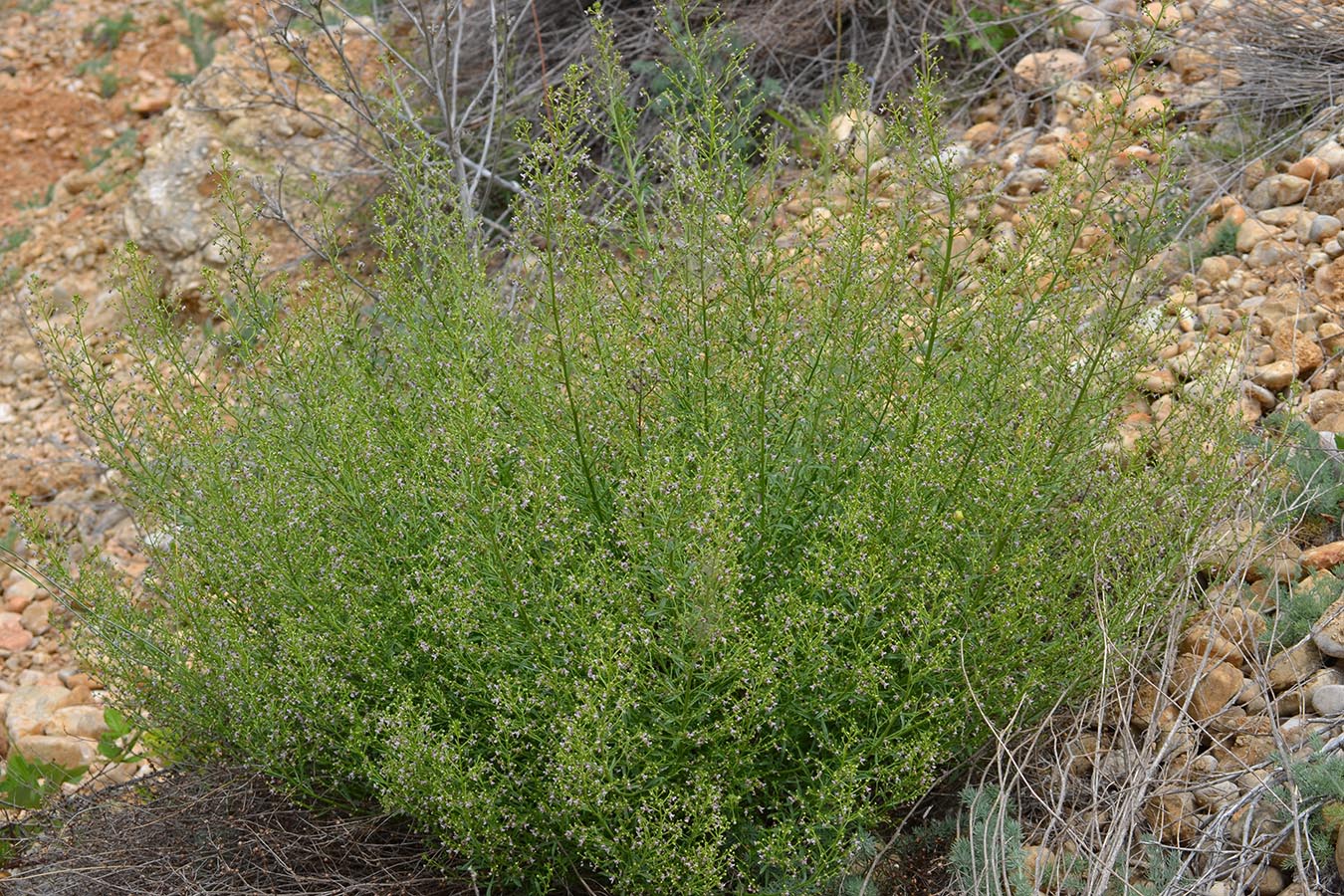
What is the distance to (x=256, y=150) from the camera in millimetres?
7133

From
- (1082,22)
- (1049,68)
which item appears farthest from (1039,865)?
(1082,22)

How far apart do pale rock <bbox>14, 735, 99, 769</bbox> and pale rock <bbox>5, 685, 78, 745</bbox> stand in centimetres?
8

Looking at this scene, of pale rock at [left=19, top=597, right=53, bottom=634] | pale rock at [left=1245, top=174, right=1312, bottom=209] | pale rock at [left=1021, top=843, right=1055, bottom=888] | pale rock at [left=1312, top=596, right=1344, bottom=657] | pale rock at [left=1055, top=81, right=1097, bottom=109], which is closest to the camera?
pale rock at [left=1021, top=843, right=1055, bottom=888]

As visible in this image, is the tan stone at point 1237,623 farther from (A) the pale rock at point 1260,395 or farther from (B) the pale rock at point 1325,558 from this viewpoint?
(A) the pale rock at point 1260,395

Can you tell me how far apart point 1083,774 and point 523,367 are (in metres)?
1.73

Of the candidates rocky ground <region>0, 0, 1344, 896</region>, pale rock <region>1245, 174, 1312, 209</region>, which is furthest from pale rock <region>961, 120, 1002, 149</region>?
pale rock <region>1245, 174, 1312, 209</region>

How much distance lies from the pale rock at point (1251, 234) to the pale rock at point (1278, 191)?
15 cm

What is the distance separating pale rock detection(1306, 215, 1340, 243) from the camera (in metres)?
4.31

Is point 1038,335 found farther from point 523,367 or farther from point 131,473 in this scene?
point 131,473

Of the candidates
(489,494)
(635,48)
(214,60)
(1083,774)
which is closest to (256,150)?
(214,60)

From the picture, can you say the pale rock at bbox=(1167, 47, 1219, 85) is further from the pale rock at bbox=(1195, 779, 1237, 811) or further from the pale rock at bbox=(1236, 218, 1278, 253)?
the pale rock at bbox=(1195, 779, 1237, 811)

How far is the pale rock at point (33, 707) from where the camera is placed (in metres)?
4.62

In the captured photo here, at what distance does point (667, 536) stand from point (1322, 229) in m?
2.98

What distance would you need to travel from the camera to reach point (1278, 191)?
459 centimetres
